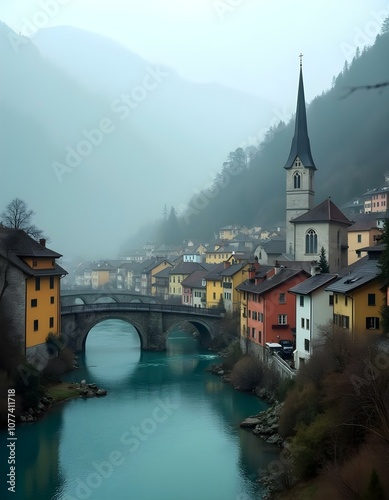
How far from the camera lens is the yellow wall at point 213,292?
70.9 m

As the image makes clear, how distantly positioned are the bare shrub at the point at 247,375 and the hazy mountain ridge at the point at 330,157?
83.5 meters

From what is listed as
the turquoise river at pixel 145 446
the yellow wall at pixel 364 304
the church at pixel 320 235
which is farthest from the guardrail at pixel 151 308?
A: the yellow wall at pixel 364 304

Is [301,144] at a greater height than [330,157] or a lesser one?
lesser

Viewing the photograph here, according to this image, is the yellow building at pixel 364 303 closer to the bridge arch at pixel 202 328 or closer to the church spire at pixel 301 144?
the bridge arch at pixel 202 328

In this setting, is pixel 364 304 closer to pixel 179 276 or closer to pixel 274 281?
pixel 274 281

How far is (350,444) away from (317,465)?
72.7 inches

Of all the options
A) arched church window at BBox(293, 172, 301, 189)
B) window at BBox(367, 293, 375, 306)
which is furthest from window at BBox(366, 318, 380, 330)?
arched church window at BBox(293, 172, 301, 189)

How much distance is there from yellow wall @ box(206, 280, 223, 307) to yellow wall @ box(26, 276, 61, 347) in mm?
27543

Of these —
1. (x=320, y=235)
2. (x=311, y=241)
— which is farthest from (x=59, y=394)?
(x=320, y=235)

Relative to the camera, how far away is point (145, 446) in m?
30.9

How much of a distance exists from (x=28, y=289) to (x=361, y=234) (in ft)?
161

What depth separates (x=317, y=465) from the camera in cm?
2206

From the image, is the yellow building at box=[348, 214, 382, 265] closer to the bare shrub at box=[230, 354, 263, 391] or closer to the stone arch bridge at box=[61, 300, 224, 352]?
the stone arch bridge at box=[61, 300, 224, 352]

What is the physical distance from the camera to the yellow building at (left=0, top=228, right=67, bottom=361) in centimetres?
3922
